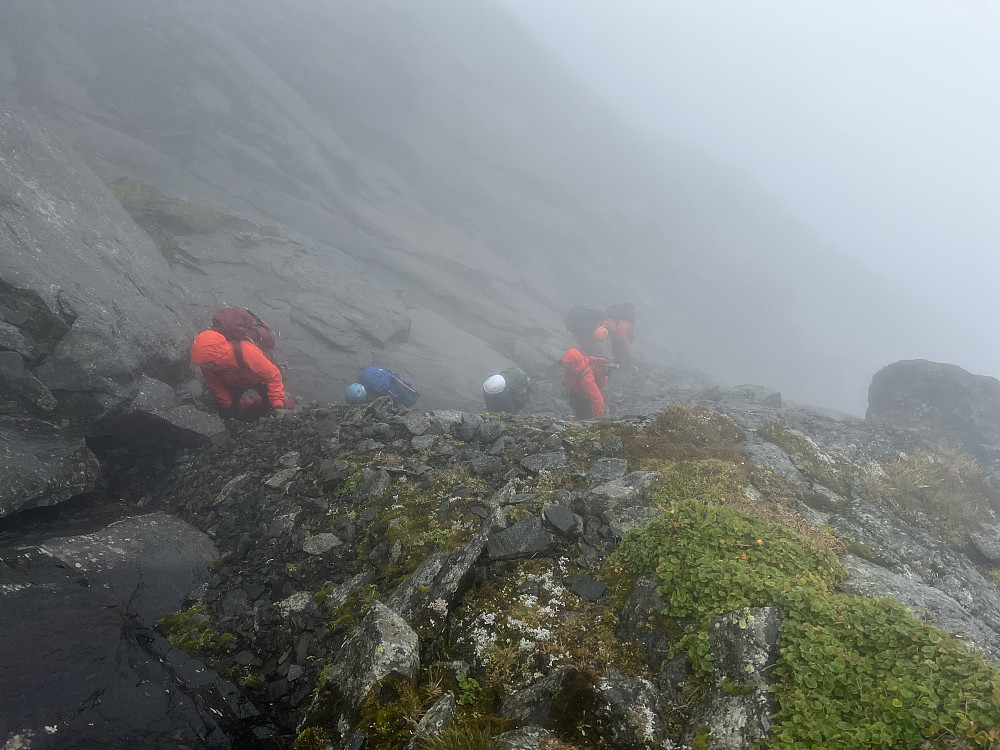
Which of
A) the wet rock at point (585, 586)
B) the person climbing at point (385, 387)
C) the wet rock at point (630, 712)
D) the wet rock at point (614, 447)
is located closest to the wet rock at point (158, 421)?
the person climbing at point (385, 387)

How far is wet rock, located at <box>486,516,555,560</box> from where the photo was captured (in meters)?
6.45

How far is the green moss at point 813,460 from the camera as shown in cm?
1038

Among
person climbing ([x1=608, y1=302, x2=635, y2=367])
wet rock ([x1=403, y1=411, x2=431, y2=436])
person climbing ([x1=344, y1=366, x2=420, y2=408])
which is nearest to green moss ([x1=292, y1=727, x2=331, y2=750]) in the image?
wet rock ([x1=403, y1=411, x2=431, y2=436])

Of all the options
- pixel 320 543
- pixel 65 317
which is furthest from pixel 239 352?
pixel 320 543

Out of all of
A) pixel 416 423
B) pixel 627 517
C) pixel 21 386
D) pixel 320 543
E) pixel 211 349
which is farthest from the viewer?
pixel 211 349

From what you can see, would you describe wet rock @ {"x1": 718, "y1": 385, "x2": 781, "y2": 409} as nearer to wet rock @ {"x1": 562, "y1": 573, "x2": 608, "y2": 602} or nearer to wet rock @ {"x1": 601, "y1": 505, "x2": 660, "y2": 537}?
wet rock @ {"x1": 601, "y1": 505, "x2": 660, "y2": 537}

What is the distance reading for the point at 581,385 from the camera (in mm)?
19297

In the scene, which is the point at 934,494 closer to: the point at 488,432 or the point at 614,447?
the point at 614,447

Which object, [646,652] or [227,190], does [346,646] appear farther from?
[227,190]

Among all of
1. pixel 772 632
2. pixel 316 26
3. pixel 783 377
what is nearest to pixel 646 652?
pixel 772 632

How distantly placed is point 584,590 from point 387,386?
1188cm

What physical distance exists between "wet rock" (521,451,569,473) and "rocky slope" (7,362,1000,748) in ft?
0.13

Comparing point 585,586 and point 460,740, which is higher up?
point 585,586

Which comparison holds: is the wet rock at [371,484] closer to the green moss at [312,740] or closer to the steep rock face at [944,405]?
the green moss at [312,740]
